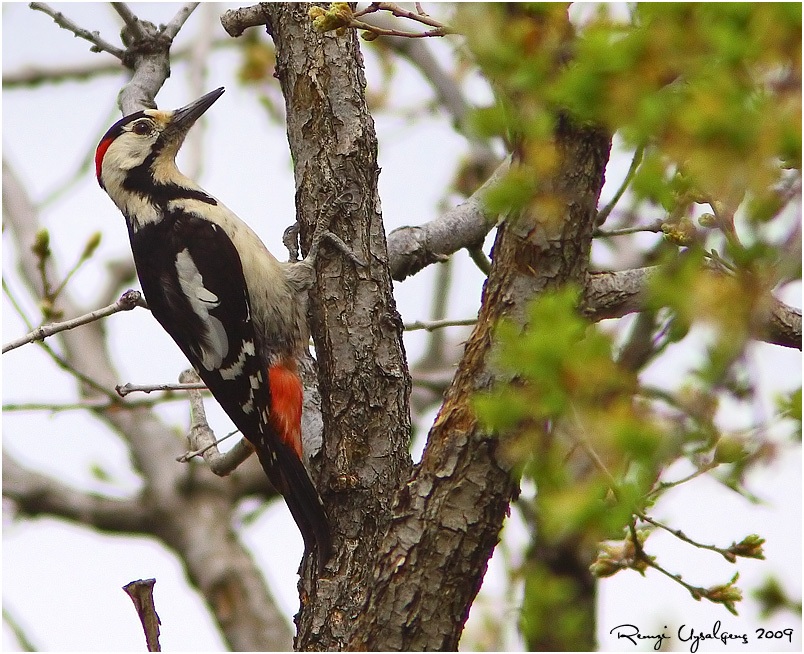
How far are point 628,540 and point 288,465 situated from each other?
1262 millimetres

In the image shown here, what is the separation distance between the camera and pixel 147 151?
4.27 metres

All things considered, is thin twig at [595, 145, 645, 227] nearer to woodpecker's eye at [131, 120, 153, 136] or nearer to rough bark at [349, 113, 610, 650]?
rough bark at [349, 113, 610, 650]

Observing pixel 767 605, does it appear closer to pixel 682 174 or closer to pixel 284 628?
pixel 682 174

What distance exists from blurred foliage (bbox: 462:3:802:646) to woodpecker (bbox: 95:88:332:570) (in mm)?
2085

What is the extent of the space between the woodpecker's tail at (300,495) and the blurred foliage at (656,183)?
1.33 metres

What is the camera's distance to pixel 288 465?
330 cm

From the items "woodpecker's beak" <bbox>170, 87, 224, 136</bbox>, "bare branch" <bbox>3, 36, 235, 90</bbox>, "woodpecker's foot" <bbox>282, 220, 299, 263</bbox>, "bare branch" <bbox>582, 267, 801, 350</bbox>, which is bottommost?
"bare branch" <bbox>582, 267, 801, 350</bbox>

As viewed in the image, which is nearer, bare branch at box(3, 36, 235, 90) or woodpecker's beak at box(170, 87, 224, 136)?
woodpecker's beak at box(170, 87, 224, 136)

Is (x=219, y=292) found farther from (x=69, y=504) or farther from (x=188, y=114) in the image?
(x=69, y=504)

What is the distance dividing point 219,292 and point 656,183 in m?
2.83

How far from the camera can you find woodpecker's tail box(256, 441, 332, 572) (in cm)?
283

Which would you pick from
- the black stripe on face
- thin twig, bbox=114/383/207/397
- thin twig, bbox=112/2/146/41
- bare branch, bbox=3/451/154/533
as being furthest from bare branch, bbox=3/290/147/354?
bare branch, bbox=3/451/154/533

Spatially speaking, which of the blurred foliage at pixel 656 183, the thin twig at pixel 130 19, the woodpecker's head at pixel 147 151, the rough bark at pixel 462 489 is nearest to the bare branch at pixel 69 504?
the woodpecker's head at pixel 147 151

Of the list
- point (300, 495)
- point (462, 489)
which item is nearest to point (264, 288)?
point (300, 495)
